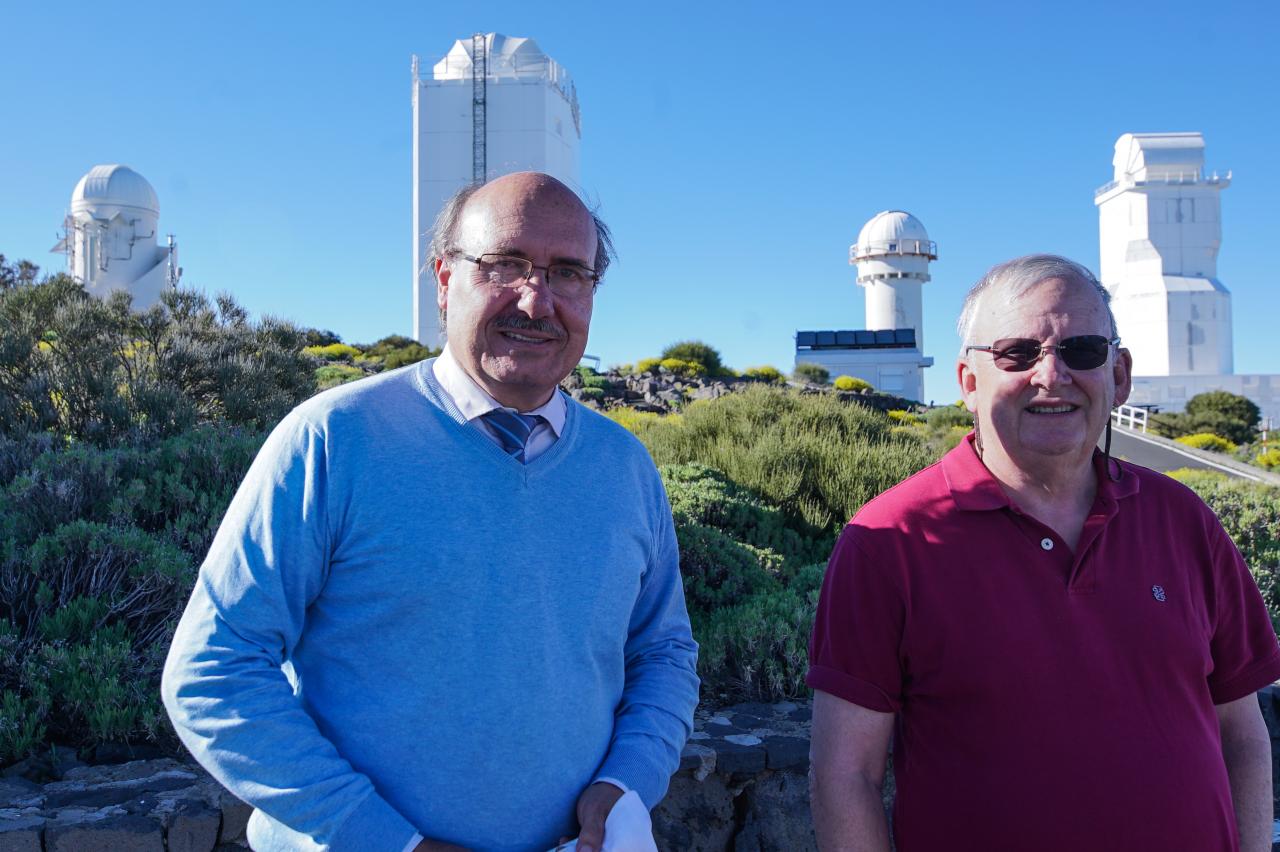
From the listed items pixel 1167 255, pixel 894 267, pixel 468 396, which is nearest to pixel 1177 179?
pixel 1167 255

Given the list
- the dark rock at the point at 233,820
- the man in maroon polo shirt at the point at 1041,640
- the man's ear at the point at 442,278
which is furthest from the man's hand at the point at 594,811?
the dark rock at the point at 233,820

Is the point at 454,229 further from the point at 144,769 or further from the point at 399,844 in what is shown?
the point at 144,769

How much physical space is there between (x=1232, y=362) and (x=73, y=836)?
51.6 metres

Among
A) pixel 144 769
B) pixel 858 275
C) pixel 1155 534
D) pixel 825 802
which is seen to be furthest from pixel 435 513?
pixel 858 275

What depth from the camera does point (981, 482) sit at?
74.3 inches

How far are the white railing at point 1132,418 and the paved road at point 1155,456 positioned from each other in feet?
15.1

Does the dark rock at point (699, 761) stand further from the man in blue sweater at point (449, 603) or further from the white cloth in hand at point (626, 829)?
the white cloth in hand at point (626, 829)

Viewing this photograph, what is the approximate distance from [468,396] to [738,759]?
1624 millimetres

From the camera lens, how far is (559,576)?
5.57 ft

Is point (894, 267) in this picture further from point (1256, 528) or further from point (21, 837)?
point (21, 837)

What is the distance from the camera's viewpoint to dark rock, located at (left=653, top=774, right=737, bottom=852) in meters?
2.77

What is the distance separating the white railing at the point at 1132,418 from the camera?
83.3 ft

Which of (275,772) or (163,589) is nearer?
(275,772)

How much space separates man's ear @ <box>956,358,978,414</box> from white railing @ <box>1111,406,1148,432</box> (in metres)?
25.2
